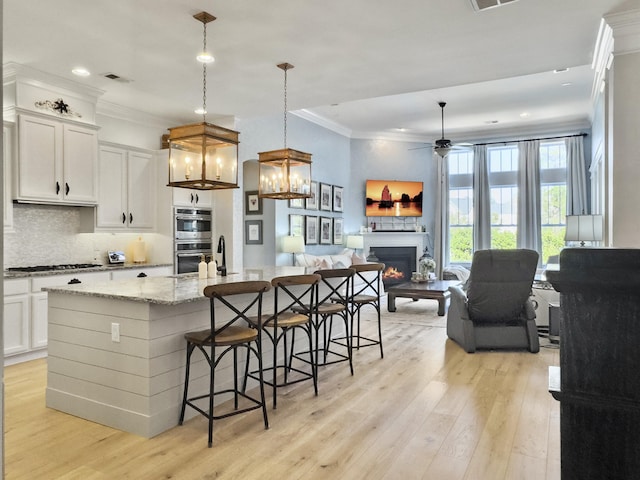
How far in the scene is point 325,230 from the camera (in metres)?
8.64

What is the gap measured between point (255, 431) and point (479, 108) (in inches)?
275

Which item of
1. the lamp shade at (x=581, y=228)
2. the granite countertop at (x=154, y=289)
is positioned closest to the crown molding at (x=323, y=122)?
the lamp shade at (x=581, y=228)

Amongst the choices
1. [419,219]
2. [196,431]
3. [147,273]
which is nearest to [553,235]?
[419,219]

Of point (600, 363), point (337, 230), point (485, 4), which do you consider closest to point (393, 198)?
point (337, 230)

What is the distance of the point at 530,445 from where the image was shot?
2688 millimetres

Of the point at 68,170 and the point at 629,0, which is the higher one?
the point at 629,0

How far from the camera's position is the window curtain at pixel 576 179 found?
8625 millimetres

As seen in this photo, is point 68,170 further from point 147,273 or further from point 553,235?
point 553,235

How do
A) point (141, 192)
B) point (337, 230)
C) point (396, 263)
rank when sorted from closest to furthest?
1. point (141, 192)
2. point (337, 230)
3. point (396, 263)

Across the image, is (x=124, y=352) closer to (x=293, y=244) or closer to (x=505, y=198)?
(x=293, y=244)

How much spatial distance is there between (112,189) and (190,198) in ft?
3.49

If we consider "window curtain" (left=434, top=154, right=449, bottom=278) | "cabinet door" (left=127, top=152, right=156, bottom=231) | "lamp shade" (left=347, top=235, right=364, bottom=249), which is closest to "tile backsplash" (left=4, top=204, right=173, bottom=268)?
"cabinet door" (left=127, top=152, right=156, bottom=231)

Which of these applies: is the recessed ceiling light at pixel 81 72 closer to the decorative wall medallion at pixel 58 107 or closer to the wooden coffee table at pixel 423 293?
the decorative wall medallion at pixel 58 107

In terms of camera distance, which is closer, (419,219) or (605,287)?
(605,287)
